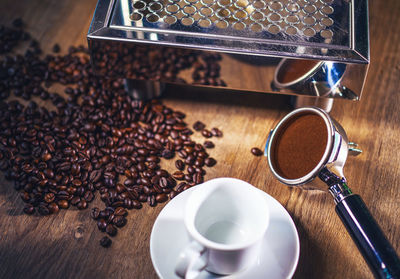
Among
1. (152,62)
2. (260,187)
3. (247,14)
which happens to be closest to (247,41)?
(247,14)

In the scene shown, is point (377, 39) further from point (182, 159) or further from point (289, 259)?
point (289, 259)

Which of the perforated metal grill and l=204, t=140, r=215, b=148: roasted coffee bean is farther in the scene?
l=204, t=140, r=215, b=148: roasted coffee bean

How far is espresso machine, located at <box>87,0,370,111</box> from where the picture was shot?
92cm

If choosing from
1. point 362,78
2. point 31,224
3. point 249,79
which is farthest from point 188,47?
point 31,224

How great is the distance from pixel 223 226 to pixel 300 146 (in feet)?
0.78

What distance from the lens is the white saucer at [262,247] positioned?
73cm

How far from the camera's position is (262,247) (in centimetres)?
76

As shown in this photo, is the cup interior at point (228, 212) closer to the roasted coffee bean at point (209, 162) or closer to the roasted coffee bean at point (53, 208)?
the roasted coffee bean at point (209, 162)

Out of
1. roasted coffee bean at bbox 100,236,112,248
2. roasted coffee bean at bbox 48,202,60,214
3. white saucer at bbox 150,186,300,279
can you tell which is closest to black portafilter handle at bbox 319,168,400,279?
white saucer at bbox 150,186,300,279

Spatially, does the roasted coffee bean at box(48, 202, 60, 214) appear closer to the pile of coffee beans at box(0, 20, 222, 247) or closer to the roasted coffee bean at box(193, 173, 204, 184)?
the pile of coffee beans at box(0, 20, 222, 247)

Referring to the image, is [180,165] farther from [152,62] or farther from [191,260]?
[191,260]

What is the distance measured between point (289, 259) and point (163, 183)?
Result: 35 centimetres

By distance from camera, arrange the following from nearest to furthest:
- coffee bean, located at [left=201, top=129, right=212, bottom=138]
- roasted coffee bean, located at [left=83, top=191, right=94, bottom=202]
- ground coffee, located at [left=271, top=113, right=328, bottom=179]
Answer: ground coffee, located at [left=271, top=113, right=328, bottom=179], roasted coffee bean, located at [left=83, top=191, right=94, bottom=202], coffee bean, located at [left=201, top=129, right=212, bottom=138]

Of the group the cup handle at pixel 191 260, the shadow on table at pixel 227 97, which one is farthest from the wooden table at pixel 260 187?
the cup handle at pixel 191 260
